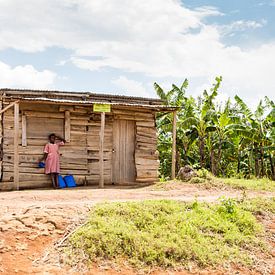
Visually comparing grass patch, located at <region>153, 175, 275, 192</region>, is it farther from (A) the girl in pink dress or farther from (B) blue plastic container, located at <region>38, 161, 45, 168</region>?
(B) blue plastic container, located at <region>38, 161, 45, 168</region>

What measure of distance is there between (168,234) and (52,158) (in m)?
7.07

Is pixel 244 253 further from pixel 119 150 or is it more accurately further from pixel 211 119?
pixel 211 119

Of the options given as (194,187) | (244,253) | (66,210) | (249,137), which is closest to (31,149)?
(194,187)

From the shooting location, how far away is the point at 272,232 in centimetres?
789

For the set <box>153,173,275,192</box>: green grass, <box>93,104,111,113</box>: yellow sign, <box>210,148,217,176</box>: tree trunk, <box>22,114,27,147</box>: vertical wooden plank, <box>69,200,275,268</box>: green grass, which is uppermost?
<box>93,104,111,113</box>: yellow sign

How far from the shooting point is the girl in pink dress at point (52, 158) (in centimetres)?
1300

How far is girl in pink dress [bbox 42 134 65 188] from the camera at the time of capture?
1300 cm

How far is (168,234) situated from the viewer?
693cm

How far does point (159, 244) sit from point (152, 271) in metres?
0.59

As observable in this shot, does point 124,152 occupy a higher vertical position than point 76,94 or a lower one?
lower

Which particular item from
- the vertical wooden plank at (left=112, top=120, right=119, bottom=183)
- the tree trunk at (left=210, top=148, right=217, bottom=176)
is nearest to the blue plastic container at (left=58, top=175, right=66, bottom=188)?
the vertical wooden plank at (left=112, top=120, right=119, bottom=183)

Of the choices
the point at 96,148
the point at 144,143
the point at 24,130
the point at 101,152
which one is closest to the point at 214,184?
the point at 144,143

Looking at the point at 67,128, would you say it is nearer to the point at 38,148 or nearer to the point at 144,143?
the point at 38,148

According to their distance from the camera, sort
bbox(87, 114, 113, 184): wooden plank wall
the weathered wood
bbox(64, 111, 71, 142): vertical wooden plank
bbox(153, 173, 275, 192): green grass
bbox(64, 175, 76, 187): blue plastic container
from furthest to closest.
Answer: the weathered wood, bbox(87, 114, 113, 184): wooden plank wall, bbox(64, 111, 71, 142): vertical wooden plank, bbox(64, 175, 76, 187): blue plastic container, bbox(153, 173, 275, 192): green grass
